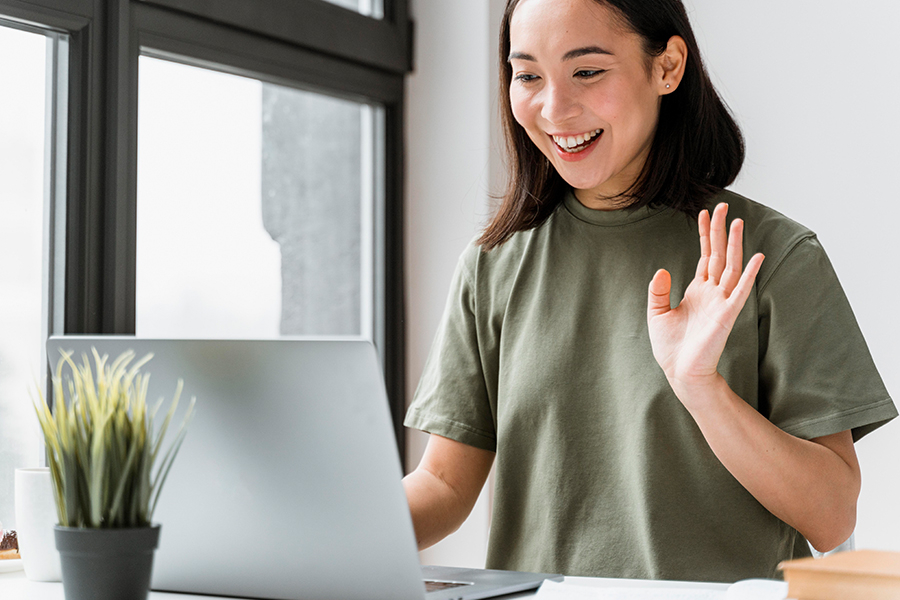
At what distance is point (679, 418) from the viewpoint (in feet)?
4.19

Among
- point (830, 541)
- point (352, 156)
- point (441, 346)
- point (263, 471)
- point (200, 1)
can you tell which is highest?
point (200, 1)

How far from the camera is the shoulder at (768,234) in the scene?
124 cm

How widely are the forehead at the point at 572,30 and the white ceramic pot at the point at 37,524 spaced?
82 centimetres

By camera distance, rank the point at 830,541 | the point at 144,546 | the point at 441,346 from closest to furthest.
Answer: the point at 144,546
the point at 830,541
the point at 441,346

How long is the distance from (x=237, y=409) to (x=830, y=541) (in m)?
0.80

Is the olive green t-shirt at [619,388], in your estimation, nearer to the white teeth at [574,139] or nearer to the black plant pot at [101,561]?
the white teeth at [574,139]

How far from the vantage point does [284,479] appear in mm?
842

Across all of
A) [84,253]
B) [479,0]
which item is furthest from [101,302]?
[479,0]

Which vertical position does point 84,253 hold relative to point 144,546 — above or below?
above

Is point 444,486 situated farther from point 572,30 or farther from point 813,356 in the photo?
point 572,30

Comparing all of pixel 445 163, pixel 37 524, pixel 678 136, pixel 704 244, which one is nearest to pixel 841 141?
pixel 678 136

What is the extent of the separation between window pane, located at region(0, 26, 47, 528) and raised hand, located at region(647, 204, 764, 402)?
0.99m

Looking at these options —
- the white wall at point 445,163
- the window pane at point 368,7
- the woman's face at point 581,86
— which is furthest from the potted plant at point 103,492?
the window pane at point 368,7

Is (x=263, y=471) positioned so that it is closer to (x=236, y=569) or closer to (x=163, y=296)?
(x=236, y=569)
